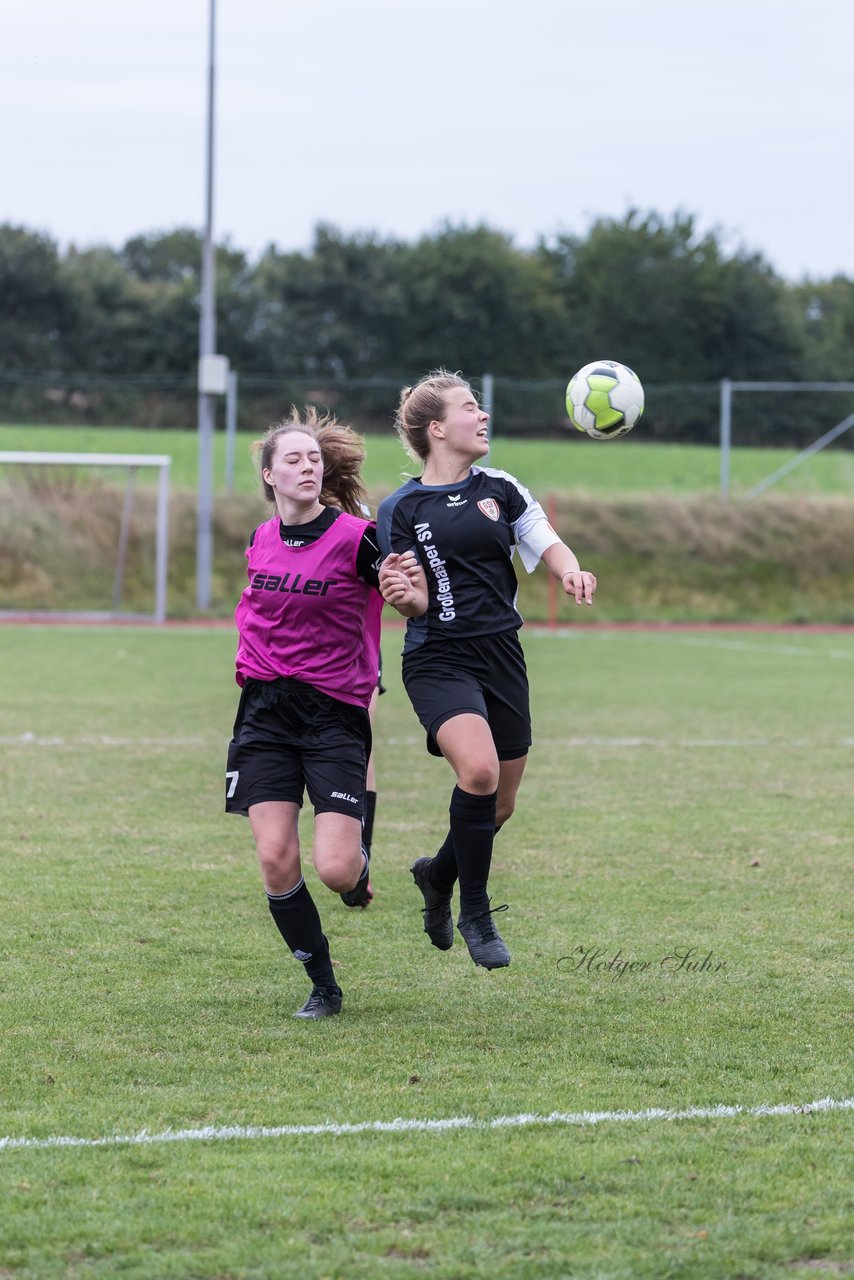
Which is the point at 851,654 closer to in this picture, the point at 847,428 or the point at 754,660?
the point at 754,660

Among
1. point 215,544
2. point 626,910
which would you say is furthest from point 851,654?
point 626,910

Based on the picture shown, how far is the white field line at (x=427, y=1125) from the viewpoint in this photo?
3.56m

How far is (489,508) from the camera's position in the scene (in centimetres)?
502

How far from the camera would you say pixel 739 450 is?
2742cm

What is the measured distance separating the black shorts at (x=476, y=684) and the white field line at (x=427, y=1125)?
1.43 metres

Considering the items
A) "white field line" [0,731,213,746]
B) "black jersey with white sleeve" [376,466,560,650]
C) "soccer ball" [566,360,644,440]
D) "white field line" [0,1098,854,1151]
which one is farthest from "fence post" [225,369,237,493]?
"white field line" [0,1098,854,1151]

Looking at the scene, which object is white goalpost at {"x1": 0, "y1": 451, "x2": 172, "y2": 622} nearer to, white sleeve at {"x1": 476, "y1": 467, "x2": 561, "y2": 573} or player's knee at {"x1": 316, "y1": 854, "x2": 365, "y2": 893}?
white sleeve at {"x1": 476, "y1": 467, "x2": 561, "y2": 573}

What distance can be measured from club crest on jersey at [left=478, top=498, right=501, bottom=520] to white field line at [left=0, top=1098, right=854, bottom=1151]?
A: 201 cm

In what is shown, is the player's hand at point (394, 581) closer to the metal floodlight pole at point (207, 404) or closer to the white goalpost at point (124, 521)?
the white goalpost at point (124, 521)

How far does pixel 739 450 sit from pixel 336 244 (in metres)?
28.9

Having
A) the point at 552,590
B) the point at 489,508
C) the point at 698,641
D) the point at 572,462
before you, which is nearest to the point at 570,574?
the point at 489,508

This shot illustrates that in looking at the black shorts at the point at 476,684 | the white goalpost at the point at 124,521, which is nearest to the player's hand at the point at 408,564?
the black shorts at the point at 476,684

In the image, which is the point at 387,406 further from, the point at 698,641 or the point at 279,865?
the point at 279,865

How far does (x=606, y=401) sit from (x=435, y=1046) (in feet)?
8.24
